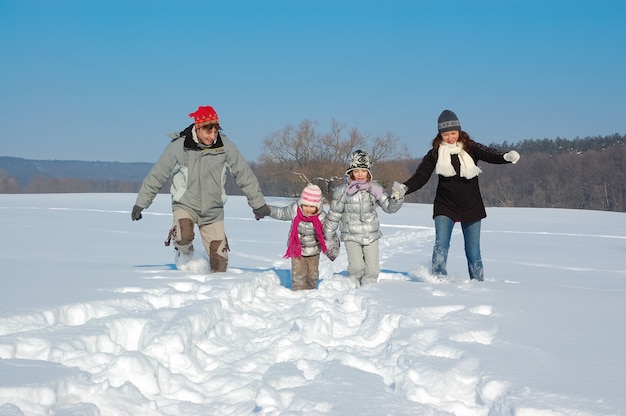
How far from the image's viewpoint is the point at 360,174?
22.5ft

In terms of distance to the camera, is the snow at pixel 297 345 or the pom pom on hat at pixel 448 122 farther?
the pom pom on hat at pixel 448 122

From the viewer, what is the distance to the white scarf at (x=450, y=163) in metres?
6.68

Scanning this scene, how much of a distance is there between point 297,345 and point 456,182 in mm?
3352

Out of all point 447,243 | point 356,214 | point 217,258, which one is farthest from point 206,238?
point 447,243

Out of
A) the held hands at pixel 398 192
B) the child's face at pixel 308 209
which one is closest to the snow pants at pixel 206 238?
the child's face at pixel 308 209

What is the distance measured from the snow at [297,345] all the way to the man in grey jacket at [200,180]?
0.46m

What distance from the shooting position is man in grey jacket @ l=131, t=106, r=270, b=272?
6.89m

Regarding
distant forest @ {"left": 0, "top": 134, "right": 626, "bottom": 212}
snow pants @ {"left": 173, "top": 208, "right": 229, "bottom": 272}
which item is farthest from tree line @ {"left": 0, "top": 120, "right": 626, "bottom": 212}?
snow pants @ {"left": 173, "top": 208, "right": 229, "bottom": 272}

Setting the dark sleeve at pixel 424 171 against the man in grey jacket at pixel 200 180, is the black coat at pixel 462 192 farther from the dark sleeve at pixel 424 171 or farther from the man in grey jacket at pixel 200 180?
the man in grey jacket at pixel 200 180

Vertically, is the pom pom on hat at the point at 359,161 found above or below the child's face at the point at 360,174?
above

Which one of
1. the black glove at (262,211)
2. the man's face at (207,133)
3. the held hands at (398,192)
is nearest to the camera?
the held hands at (398,192)

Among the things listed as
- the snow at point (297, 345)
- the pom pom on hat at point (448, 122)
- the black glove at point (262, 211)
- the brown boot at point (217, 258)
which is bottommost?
the snow at point (297, 345)

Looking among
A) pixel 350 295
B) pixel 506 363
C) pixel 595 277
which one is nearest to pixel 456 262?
pixel 595 277

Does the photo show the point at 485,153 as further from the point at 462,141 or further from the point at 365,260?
the point at 365,260
